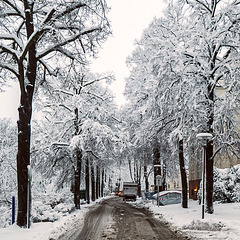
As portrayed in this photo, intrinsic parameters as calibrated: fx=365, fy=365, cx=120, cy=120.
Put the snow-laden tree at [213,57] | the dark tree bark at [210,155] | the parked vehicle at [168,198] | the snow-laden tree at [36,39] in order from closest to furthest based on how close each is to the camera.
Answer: the snow-laden tree at [36,39], the snow-laden tree at [213,57], the dark tree bark at [210,155], the parked vehicle at [168,198]

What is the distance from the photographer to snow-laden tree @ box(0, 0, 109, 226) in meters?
11.5

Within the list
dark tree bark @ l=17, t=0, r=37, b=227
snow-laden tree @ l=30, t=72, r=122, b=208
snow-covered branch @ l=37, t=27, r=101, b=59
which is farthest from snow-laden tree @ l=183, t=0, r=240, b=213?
snow-laden tree @ l=30, t=72, r=122, b=208

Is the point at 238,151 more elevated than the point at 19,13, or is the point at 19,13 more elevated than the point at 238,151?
the point at 19,13

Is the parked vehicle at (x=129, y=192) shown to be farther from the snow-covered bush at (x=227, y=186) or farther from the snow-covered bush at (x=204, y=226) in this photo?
the snow-covered bush at (x=204, y=226)

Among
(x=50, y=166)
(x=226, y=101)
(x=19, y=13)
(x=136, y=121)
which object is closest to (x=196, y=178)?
(x=136, y=121)

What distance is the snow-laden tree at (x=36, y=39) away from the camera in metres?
11.5

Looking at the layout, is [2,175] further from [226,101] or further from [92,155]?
[226,101]

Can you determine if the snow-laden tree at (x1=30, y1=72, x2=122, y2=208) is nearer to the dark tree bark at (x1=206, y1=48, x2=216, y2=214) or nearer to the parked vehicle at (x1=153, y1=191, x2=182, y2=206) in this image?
the parked vehicle at (x1=153, y1=191, x2=182, y2=206)

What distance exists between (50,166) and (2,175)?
44.3 ft

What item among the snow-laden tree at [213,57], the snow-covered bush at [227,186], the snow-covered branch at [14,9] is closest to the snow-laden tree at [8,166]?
the snow-covered bush at [227,186]

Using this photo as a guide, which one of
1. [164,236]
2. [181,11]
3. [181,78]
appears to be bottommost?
[164,236]

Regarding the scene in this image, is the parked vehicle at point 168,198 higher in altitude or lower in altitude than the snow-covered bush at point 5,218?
lower

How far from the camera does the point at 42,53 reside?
13.3 m

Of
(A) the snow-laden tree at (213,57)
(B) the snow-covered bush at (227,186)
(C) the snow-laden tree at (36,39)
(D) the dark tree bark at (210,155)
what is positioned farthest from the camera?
(B) the snow-covered bush at (227,186)
